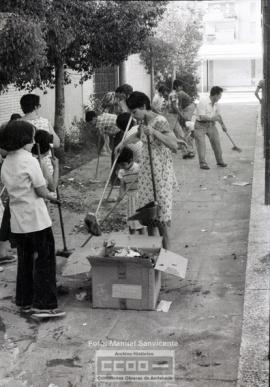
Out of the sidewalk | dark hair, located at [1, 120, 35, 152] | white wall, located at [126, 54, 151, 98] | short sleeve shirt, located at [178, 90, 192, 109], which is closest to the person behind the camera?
the sidewalk

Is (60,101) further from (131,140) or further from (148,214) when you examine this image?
(148,214)

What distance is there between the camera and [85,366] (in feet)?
13.5

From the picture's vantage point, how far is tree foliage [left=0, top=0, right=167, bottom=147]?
730 cm

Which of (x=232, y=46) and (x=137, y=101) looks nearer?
(x=137, y=101)

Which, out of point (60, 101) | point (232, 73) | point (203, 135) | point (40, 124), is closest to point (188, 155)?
point (203, 135)

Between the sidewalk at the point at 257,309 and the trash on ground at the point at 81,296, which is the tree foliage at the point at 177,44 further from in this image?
the trash on ground at the point at 81,296

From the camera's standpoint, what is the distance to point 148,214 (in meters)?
5.50

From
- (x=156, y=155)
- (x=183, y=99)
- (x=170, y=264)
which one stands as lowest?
(x=170, y=264)

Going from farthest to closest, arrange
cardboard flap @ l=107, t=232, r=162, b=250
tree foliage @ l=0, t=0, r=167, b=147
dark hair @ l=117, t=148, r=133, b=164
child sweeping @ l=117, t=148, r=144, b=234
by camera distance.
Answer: tree foliage @ l=0, t=0, r=167, b=147, dark hair @ l=117, t=148, r=133, b=164, child sweeping @ l=117, t=148, r=144, b=234, cardboard flap @ l=107, t=232, r=162, b=250

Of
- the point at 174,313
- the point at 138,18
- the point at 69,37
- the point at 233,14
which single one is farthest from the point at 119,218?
the point at 233,14

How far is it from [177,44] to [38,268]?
17.7 meters

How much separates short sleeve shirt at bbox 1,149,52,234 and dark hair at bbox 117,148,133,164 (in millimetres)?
1708

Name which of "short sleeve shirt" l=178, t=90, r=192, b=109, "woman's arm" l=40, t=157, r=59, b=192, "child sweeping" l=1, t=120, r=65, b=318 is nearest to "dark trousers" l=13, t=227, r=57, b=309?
"child sweeping" l=1, t=120, r=65, b=318

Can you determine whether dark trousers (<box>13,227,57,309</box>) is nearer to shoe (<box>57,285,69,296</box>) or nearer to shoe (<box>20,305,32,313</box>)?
shoe (<box>20,305,32,313</box>)
